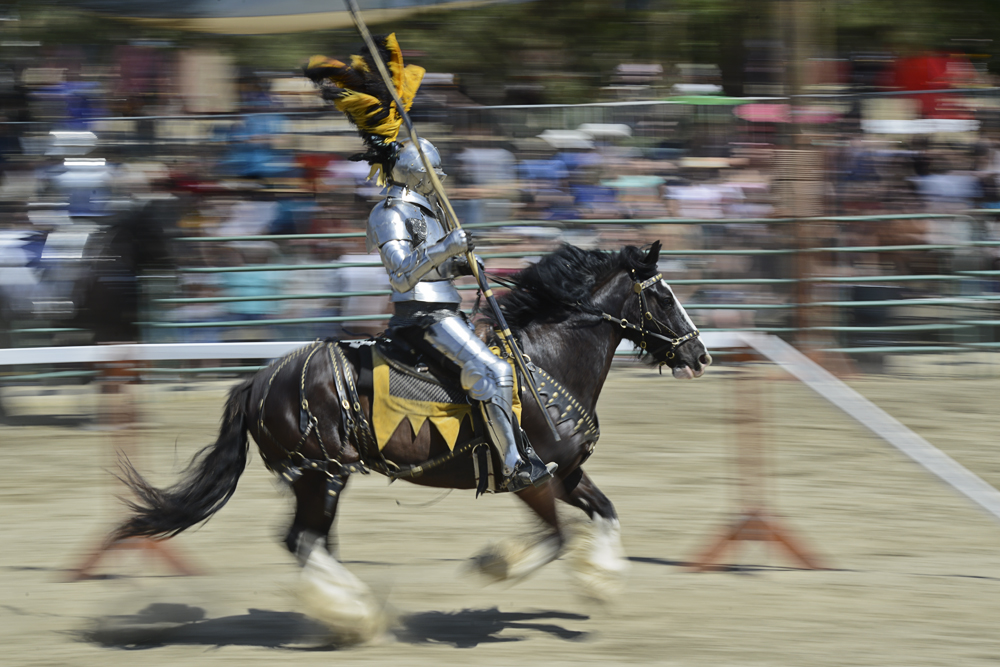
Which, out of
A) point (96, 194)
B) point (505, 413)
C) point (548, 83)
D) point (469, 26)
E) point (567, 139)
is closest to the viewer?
point (505, 413)

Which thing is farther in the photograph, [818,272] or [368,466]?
[818,272]

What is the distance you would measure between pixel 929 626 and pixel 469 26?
9.60 meters

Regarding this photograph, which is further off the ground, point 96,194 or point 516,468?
point 96,194

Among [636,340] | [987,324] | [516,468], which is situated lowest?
[987,324]

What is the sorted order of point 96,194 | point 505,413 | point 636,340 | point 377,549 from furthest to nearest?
point 96,194, point 377,549, point 636,340, point 505,413

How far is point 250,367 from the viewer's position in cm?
892

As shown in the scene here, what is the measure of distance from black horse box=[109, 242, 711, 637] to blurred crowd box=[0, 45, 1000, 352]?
164 inches

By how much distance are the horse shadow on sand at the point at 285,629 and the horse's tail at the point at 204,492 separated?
42cm

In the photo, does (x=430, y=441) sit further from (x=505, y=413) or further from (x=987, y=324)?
(x=987, y=324)

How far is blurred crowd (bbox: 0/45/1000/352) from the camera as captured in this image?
9.13 m

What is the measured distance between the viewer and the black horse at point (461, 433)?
4.52 m

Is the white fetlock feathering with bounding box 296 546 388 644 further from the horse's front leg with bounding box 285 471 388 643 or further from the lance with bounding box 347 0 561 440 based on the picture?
the lance with bounding box 347 0 561 440

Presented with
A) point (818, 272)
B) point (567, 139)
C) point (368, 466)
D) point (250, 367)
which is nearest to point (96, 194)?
point (250, 367)

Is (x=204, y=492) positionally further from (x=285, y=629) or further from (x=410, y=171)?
(x=410, y=171)
